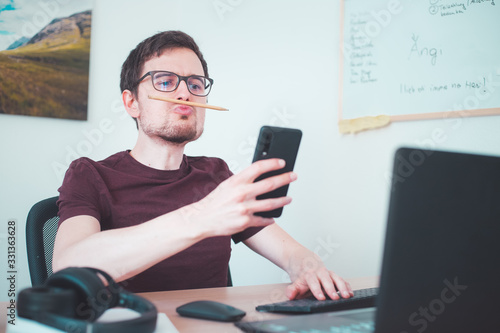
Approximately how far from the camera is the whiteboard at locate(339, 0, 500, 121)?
143 centimetres

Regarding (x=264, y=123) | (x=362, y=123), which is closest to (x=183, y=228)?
(x=362, y=123)

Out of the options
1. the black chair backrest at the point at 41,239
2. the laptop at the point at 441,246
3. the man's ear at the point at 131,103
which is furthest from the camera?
the man's ear at the point at 131,103

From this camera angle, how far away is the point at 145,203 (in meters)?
1.29

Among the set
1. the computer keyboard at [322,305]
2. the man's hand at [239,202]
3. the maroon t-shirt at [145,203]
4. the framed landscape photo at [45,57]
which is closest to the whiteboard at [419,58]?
the maroon t-shirt at [145,203]

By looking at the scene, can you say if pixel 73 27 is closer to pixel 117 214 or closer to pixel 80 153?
pixel 80 153

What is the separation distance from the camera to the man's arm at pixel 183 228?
0.75 metres

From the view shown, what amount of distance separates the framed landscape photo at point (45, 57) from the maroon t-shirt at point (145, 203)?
2.97ft

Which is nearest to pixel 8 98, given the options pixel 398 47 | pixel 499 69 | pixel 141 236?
pixel 141 236

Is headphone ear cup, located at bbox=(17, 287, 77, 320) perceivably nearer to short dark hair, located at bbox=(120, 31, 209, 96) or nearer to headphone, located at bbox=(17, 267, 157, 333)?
headphone, located at bbox=(17, 267, 157, 333)

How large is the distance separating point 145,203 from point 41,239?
0.28m

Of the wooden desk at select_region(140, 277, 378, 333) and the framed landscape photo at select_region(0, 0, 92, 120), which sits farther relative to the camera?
the framed landscape photo at select_region(0, 0, 92, 120)

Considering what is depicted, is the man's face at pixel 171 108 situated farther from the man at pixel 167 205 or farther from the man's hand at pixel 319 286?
the man's hand at pixel 319 286

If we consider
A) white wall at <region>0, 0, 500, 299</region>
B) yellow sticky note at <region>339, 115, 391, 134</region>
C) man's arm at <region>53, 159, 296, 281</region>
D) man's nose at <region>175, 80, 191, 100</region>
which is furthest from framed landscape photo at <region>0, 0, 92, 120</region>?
man's arm at <region>53, 159, 296, 281</region>

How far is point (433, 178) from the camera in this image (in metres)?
0.49
